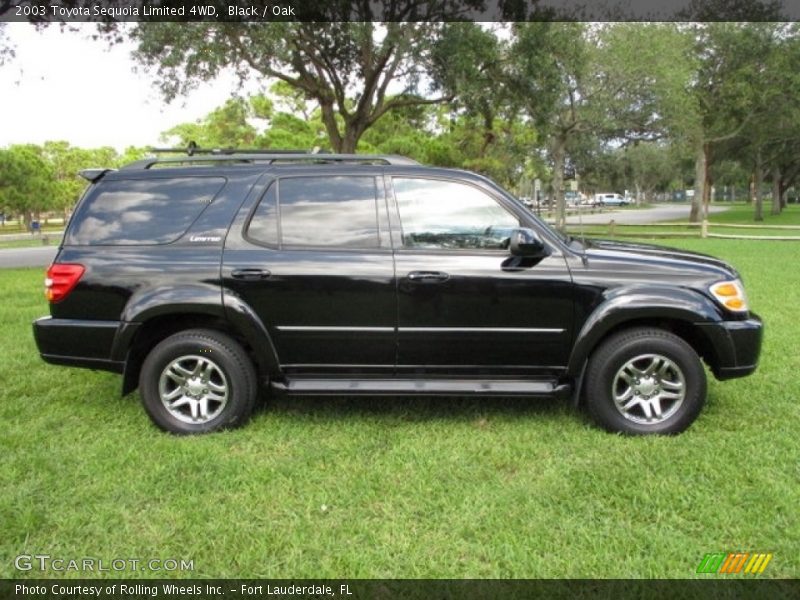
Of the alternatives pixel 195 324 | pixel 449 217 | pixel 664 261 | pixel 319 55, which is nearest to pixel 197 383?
pixel 195 324

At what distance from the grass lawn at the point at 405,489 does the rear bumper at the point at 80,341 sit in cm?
48

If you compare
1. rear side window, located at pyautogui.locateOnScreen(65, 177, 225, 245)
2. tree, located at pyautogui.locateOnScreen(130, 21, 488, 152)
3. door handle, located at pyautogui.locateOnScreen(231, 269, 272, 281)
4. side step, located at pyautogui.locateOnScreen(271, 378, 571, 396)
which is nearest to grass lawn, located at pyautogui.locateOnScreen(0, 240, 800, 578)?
side step, located at pyautogui.locateOnScreen(271, 378, 571, 396)

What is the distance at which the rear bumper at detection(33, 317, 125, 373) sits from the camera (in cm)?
388

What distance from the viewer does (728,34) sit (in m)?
27.6

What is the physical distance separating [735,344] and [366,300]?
238cm

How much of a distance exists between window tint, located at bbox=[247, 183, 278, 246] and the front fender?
83.1 inches

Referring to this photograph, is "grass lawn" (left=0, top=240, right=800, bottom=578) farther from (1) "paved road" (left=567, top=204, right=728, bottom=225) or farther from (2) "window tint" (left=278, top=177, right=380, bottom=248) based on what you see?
(1) "paved road" (left=567, top=204, right=728, bottom=225)

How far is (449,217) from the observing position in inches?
154

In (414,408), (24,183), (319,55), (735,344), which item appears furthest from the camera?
(24,183)

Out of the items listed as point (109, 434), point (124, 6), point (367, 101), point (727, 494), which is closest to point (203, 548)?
point (109, 434)

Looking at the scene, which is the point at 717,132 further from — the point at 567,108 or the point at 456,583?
the point at 456,583

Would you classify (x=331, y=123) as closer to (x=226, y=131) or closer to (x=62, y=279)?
(x=62, y=279)

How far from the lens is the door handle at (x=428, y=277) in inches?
148

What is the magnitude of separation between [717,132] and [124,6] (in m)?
30.3
